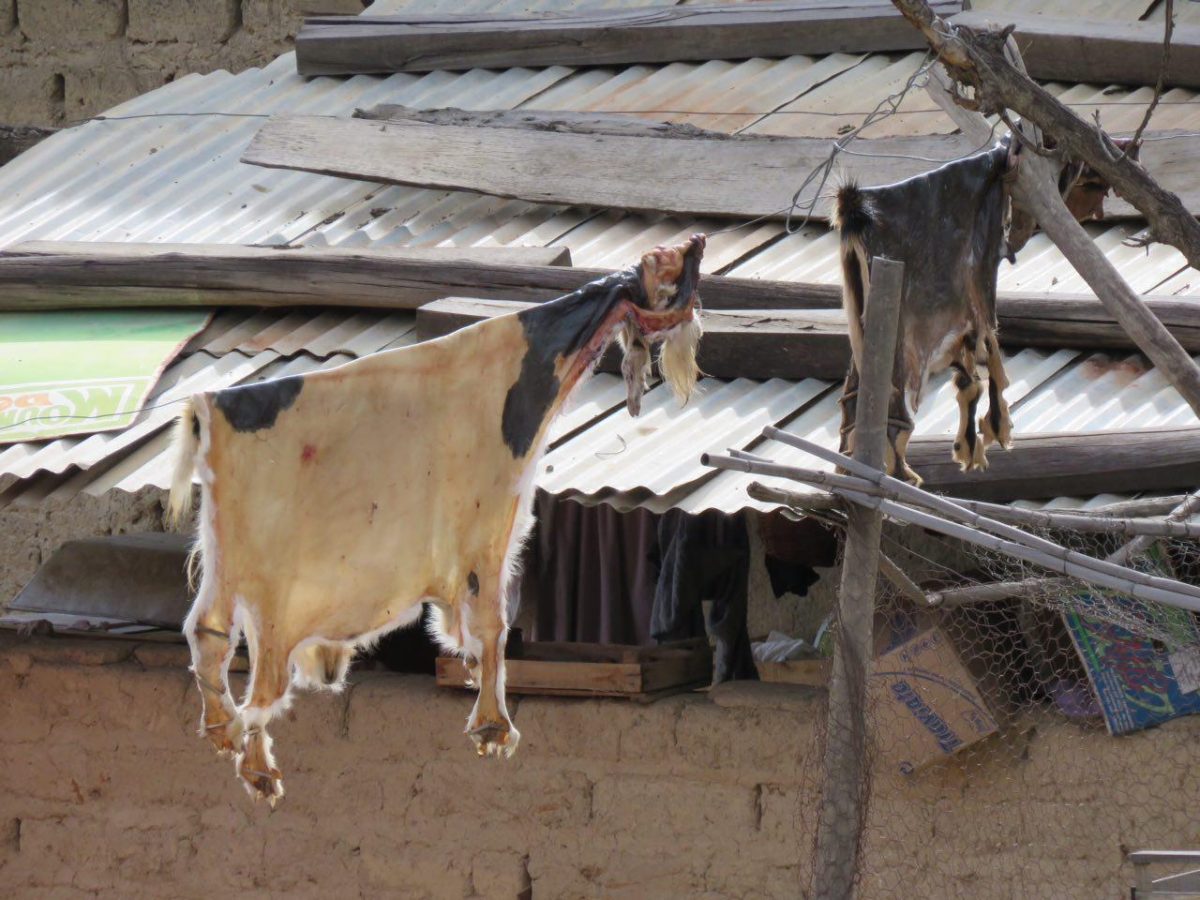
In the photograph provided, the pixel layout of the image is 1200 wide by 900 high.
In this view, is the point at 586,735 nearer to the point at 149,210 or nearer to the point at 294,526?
the point at 294,526

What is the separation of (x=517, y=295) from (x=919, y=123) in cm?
178

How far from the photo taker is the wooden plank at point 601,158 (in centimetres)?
583

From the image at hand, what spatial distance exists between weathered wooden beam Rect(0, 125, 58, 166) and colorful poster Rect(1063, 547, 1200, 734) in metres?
5.07

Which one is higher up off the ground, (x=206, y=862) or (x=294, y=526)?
(x=294, y=526)

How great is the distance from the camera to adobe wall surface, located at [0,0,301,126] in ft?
31.4

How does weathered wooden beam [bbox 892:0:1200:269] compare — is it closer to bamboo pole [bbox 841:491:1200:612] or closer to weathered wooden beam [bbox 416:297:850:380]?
bamboo pole [bbox 841:491:1200:612]

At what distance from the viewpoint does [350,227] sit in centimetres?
632

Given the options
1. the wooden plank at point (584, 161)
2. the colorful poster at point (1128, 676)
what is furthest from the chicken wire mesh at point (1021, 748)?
the wooden plank at point (584, 161)

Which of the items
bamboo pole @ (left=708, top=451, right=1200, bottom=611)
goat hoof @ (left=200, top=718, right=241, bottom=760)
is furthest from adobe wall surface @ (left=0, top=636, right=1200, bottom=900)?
goat hoof @ (left=200, top=718, right=241, bottom=760)

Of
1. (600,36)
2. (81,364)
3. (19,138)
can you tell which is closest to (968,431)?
(81,364)

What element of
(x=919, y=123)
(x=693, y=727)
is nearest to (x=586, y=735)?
(x=693, y=727)

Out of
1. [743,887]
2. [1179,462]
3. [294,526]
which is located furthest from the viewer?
[743,887]

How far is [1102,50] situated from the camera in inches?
252

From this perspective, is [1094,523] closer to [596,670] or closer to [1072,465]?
[1072,465]
